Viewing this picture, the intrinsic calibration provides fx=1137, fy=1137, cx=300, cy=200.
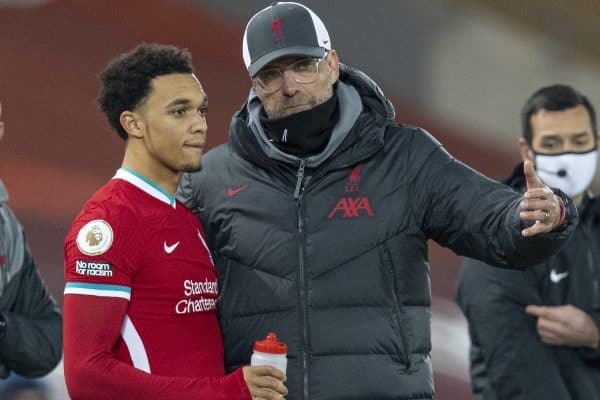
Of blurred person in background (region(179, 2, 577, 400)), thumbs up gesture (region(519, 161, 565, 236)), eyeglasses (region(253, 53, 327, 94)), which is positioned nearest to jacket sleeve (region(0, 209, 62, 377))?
blurred person in background (region(179, 2, 577, 400))

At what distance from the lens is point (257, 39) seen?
8.46 ft

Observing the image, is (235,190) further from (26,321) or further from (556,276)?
(556,276)

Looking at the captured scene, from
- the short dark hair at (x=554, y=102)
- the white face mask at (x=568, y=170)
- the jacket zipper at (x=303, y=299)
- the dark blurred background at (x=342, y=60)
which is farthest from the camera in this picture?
the dark blurred background at (x=342, y=60)

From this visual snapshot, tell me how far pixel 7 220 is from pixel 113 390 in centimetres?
119

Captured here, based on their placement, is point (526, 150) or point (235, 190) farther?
point (526, 150)

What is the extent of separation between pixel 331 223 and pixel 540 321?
1.06 metres

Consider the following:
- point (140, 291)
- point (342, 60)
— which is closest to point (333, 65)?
point (140, 291)

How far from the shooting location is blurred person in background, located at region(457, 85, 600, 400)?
329cm

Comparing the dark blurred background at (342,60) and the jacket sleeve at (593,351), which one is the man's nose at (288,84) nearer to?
the jacket sleeve at (593,351)

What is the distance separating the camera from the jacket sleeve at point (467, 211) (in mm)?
2326

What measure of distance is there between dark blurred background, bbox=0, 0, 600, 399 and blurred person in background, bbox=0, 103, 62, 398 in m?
1.02

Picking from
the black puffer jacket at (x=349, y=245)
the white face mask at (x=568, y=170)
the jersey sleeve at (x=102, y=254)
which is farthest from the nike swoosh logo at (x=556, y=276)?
the jersey sleeve at (x=102, y=254)

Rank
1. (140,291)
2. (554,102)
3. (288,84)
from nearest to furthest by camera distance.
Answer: (140,291) → (288,84) → (554,102)

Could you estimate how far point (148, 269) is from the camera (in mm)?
2330
